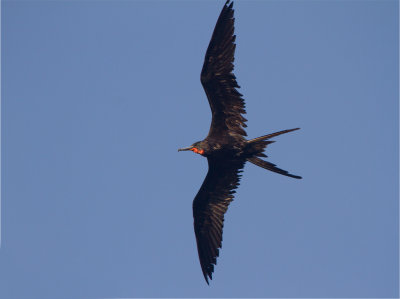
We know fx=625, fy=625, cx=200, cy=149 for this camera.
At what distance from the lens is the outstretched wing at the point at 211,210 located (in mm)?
12797

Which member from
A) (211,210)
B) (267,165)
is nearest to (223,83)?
(267,165)

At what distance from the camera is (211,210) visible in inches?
512

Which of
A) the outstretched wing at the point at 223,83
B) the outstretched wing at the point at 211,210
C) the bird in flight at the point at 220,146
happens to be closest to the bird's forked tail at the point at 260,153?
the bird in flight at the point at 220,146

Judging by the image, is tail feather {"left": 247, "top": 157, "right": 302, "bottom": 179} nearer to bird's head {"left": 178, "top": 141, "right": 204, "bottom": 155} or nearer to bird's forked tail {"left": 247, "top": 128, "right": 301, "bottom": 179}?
bird's forked tail {"left": 247, "top": 128, "right": 301, "bottom": 179}

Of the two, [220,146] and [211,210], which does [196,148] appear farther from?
[211,210]

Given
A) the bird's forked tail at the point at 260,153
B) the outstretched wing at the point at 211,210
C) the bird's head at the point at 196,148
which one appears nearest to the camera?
the bird's forked tail at the point at 260,153

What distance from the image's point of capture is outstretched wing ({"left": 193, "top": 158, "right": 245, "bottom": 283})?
42.0 ft

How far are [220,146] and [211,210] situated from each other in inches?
67.8

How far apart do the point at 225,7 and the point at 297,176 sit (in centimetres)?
338

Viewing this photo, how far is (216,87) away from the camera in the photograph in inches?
463

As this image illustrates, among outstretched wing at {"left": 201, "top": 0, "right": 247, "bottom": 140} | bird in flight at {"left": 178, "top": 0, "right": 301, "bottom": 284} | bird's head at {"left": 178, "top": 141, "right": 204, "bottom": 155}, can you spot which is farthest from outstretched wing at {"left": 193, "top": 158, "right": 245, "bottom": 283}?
outstretched wing at {"left": 201, "top": 0, "right": 247, "bottom": 140}

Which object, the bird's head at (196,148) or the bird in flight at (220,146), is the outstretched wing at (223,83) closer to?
the bird in flight at (220,146)

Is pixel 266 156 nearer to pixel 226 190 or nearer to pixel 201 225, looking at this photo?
pixel 226 190

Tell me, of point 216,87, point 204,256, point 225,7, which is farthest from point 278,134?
point 204,256
